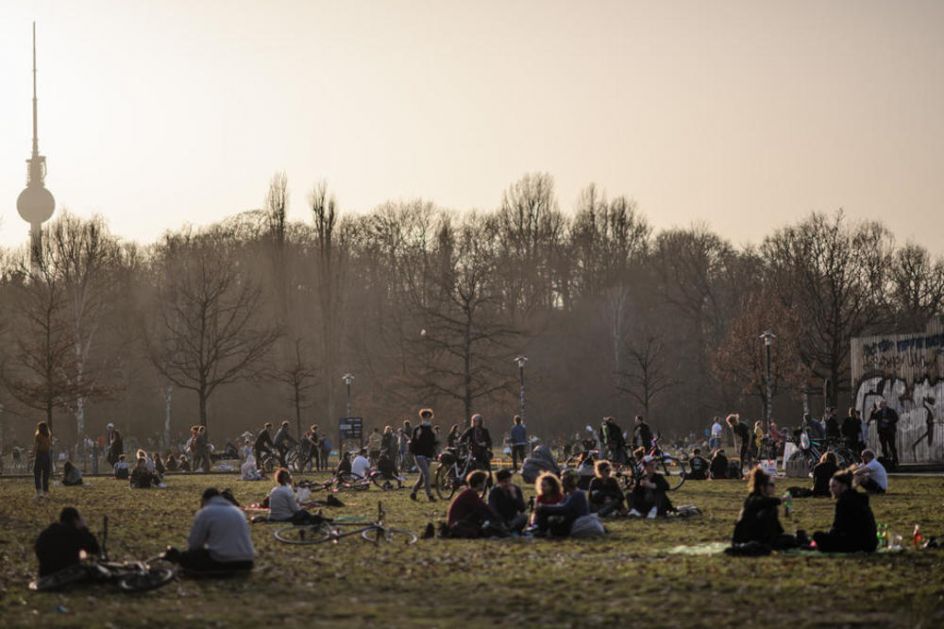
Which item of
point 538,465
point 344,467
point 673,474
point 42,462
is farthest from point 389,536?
point 673,474

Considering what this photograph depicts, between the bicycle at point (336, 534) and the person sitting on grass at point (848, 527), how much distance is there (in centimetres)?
598

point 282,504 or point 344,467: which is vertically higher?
point 344,467

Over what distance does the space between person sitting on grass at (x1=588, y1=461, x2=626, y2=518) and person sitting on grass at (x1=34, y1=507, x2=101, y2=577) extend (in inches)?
427

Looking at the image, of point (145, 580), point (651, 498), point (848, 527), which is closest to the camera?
point (145, 580)

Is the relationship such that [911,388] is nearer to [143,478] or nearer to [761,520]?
[143,478]

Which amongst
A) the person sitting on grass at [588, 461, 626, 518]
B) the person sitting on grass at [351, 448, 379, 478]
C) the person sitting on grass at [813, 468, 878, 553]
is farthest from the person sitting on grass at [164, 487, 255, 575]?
the person sitting on grass at [351, 448, 379, 478]

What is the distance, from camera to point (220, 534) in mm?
17922

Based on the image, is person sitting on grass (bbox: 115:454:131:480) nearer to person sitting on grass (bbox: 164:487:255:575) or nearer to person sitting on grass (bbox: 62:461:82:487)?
person sitting on grass (bbox: 62:461:82:487)

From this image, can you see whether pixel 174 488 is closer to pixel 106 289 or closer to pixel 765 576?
pixel 765 576

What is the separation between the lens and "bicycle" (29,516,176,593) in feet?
54.6

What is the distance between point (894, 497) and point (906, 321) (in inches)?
2285

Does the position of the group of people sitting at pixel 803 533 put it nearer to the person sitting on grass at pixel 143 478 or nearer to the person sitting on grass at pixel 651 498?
the person sitting on grass at pixel 651 498

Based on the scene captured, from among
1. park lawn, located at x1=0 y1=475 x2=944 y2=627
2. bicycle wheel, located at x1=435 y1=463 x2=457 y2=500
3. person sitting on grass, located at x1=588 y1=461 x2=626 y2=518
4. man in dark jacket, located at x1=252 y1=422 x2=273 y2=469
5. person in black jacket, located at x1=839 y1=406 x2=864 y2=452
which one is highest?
man in dark jacket, located at x1=252 y1=422 x2=273 y2=469

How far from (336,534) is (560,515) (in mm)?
3342
